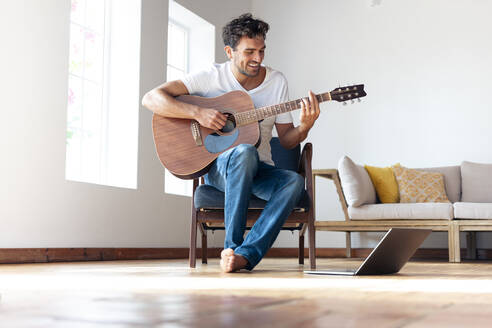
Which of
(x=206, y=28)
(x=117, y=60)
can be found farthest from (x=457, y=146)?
(x=117, y=60)

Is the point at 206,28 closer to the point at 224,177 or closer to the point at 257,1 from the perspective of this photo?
the point at 257,1

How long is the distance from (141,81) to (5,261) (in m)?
1.69

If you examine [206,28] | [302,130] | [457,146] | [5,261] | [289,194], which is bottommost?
[5,261]

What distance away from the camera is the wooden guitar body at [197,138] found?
8.02 feet

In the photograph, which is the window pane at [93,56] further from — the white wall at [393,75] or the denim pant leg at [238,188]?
the denim pant leg at [238,188]

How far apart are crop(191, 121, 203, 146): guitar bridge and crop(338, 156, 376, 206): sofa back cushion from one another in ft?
6.71

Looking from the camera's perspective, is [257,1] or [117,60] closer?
[117,60]

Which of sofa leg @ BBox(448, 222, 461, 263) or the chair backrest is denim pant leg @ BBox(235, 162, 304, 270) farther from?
sofa leg @ BBox(448, 222, 461, 263)

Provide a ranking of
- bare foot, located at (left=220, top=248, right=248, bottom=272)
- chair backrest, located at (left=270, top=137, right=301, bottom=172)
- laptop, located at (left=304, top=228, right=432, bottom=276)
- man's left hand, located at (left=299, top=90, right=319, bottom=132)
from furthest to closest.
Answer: chair backrest, located at (left=270, top=137, right=301, bottom=172) → man's left hand, located at (left=299, top=90, right=319, bottom=132) → bare foot, located at (left=220, top=248, right=248, bottom=272) → laptop, located at (left=304, top=228, right=432, bottom=276)

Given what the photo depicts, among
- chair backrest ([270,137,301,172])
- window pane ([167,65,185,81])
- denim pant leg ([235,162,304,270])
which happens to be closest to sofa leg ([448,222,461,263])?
chair backrest ([270,137,301,172])

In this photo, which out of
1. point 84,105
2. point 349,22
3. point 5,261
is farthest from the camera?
point 349,22

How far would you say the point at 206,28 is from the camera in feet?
17.1

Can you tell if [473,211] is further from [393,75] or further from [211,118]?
→ [211,118]

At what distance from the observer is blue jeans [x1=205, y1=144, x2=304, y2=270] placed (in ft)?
6.91
